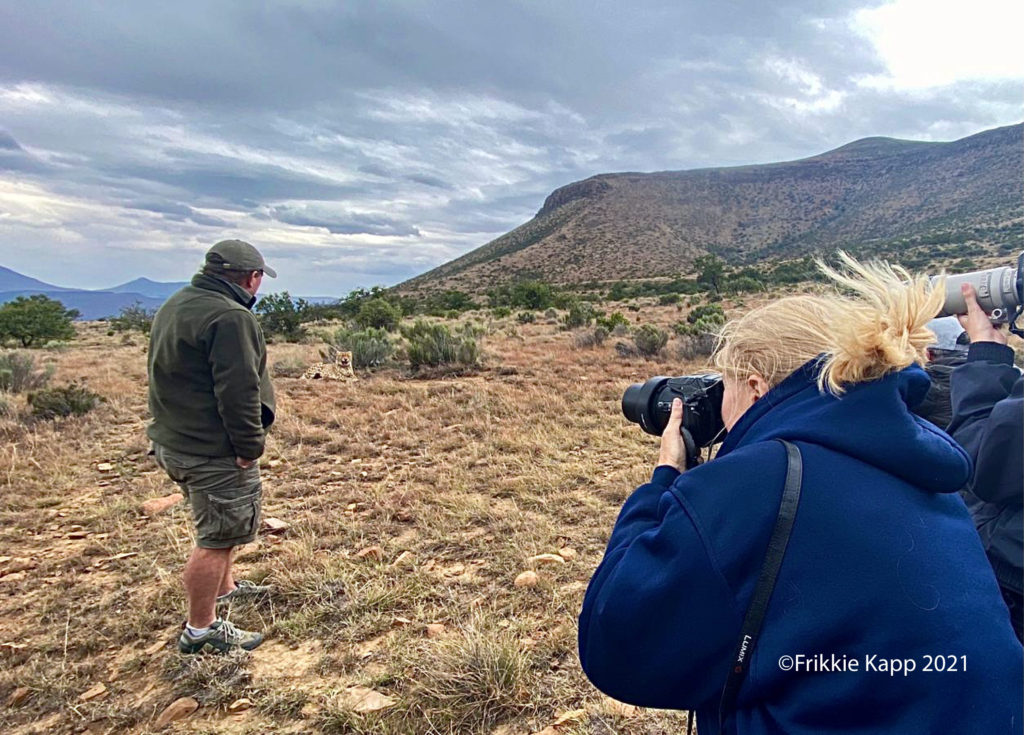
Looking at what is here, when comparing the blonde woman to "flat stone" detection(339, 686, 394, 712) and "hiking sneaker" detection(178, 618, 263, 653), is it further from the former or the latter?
"hiking sneaker" detection(178, 618, 263, 653)

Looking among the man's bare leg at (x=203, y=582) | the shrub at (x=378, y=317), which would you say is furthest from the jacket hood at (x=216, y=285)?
the shrub at (x=378, y=317)

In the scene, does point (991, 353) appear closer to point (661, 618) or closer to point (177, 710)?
point (661, 618)

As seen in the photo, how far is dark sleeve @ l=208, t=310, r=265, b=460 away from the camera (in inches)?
98.4

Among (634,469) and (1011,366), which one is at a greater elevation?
(1011,366)

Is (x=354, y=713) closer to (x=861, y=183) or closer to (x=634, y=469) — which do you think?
(x=634, y=469)

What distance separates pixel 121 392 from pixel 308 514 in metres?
5.82

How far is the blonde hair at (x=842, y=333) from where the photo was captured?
1006 mm

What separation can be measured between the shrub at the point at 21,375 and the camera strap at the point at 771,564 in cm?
1056

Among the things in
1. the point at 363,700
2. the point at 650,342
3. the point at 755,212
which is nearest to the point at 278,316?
the point at 650,342

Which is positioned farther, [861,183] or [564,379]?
[861,183]

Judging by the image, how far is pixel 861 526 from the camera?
3.02 ft

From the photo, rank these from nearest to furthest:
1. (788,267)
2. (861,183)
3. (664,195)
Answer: (788,267)
(861,183)
(664,195)

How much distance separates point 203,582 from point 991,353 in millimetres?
3258

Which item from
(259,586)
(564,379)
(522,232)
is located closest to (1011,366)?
(259,586)
